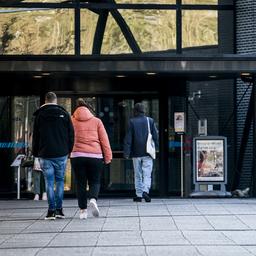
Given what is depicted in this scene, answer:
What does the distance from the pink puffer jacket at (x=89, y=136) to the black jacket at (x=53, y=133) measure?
0.79 ft

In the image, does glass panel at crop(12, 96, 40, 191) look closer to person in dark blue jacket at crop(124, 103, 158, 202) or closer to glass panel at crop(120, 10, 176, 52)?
person in dark blue jacket at crop(124, 103, 158, 202)

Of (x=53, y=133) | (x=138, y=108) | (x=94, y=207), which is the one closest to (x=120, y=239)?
(x=94, y=207)

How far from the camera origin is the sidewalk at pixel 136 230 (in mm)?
8086

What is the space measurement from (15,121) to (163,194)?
337cm

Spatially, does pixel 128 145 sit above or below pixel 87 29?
below

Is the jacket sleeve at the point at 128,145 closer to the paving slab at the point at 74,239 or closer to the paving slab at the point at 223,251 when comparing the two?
the paving slab at the point at 74,239

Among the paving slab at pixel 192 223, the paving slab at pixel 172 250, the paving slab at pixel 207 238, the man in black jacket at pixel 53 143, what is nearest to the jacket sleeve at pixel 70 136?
the man in black jacket at pixel 53 143

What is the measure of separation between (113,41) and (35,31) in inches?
61.5

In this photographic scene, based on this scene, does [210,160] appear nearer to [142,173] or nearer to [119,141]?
[142,173]

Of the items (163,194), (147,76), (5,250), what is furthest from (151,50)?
(5,250)

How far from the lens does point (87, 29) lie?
Result: 1373 centimetres

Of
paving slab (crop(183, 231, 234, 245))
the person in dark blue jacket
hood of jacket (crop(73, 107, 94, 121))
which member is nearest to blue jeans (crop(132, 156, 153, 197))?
the person in dark blue jacket

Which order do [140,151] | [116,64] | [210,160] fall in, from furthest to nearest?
[210,160], [140,151], [116,64]

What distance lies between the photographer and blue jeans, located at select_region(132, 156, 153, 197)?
13.0 metres
